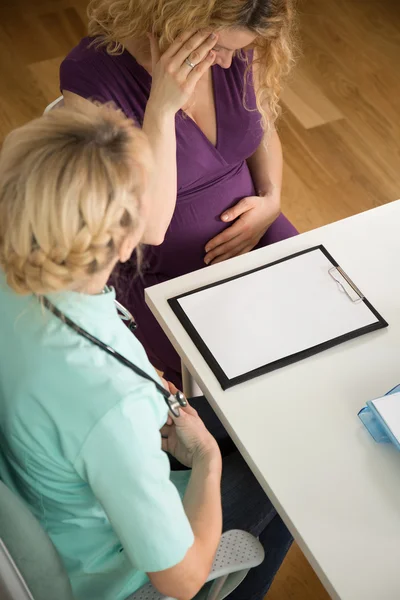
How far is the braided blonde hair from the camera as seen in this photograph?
2.67 feet

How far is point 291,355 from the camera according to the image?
1184 mm

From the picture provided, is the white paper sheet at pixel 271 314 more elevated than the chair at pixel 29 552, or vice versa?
the chair at pixel 29 552

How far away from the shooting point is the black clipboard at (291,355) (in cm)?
116

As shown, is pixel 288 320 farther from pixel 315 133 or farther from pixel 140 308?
pixel 315 133

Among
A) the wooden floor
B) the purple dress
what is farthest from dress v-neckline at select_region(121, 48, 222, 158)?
the wooden floor

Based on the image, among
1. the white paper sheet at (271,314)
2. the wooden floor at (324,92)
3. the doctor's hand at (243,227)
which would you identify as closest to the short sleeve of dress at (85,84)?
the doctor's hand at (243,227)

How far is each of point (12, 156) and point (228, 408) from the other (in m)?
0.52

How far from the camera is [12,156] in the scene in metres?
0.85

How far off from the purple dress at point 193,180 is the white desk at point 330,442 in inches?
13.5

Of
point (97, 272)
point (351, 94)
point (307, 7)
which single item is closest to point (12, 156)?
point (97, 272)

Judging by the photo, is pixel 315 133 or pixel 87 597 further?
pixel 315 133

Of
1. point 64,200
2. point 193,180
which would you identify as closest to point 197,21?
point 193,180

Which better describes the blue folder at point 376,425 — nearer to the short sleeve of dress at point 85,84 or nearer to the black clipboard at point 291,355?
the black clipboard at point 291,355

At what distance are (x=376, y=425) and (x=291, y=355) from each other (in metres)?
0.18
